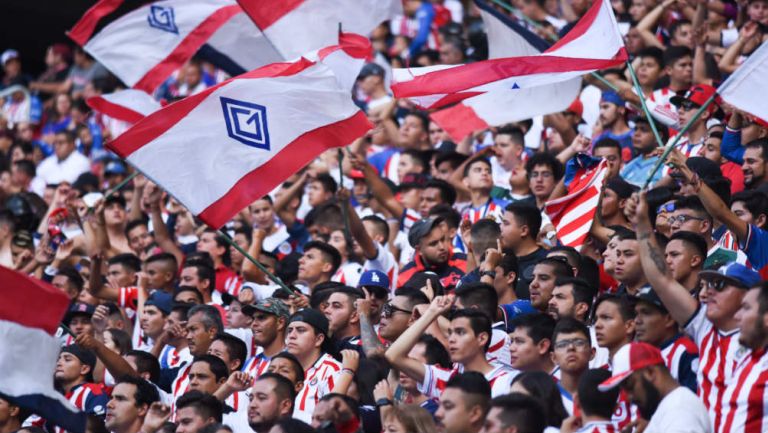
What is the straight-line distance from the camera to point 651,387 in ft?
22.1

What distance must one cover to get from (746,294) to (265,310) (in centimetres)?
386

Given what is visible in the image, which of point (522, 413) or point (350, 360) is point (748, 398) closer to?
point (522, 413)

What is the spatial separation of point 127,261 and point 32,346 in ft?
16.2

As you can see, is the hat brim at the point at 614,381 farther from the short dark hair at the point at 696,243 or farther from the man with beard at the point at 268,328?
the man with beard at the point at 268,328

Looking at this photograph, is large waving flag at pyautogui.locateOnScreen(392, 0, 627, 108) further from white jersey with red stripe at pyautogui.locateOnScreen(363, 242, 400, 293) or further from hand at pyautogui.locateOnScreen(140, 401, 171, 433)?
hand at pyautogui.locateOnScreen(140, 401, 171, 433)

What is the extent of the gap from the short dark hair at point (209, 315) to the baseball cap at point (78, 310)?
146cm

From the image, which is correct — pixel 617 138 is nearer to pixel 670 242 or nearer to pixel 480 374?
pixel 670 242

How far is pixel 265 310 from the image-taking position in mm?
9859

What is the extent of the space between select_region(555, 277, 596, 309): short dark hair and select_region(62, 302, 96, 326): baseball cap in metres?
4.69

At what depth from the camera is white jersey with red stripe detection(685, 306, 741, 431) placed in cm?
700

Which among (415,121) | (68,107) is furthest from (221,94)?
(68,107)

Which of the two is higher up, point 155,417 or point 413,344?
point 413,344

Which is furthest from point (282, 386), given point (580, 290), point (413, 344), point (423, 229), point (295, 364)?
point (423, 229)

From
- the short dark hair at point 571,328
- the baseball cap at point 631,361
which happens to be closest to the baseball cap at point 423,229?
the short dark hair at point 571,328
